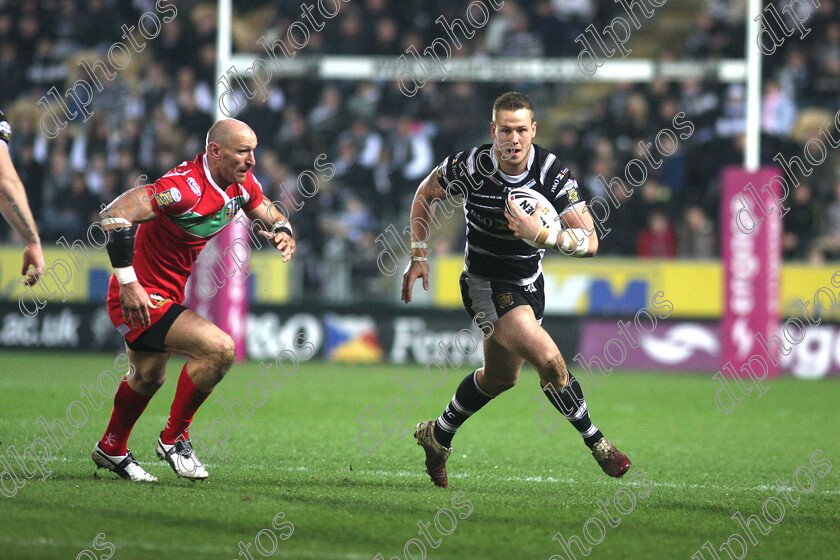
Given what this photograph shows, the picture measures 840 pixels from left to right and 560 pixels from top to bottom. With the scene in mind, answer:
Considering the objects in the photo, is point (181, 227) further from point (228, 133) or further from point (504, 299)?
point (504, 299)

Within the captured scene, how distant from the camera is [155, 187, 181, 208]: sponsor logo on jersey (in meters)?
5.34

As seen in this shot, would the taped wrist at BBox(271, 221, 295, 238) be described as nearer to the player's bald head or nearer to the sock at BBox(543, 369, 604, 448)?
the player's bald head

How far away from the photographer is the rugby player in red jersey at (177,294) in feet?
17.7

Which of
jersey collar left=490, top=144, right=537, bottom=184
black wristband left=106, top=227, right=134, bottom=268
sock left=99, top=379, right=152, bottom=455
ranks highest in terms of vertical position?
jersey collar left=490, top=144, right=537, bottom=184

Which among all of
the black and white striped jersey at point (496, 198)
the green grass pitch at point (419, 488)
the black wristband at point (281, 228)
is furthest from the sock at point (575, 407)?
the black wristband at point (281, 228)

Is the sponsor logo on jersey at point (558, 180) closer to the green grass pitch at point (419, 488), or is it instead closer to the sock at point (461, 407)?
the sock at point (461, 407)

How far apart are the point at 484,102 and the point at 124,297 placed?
12.8m

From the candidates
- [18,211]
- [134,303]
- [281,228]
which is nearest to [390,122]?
[281,228]

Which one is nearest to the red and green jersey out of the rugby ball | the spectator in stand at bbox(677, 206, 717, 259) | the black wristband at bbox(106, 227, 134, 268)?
the black wristband at bbox(106, 227, 134, 268)

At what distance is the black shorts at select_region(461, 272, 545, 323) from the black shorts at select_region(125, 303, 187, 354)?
1647mm

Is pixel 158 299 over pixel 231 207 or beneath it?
beneath

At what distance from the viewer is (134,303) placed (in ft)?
16.9

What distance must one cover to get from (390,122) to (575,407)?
1100 centimetres

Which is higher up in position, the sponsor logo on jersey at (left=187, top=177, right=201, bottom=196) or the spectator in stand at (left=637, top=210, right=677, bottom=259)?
the spectator in stand at (left=637, top=210, right=677, bottom=259)
